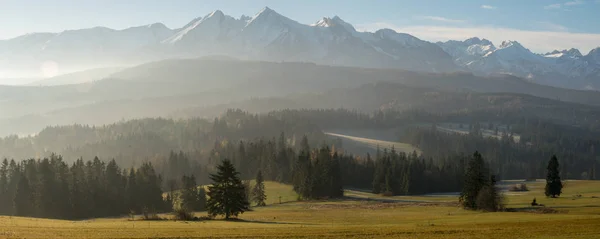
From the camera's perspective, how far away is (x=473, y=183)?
9631 cm

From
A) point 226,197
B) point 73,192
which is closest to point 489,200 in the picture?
point 226,197

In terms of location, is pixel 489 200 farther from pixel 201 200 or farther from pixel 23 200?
pixel 23 200

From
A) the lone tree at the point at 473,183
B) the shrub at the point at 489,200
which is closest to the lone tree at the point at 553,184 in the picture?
the lone tree at the point at 473,183

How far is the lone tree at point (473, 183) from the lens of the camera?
9475cm

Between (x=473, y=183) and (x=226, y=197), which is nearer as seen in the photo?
(x=226, y=197)

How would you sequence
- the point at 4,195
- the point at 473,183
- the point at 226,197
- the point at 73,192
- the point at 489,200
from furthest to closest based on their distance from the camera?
the point at 4,195 < the point at 73,192 < the point at 473,183 < the point at 489,200 < the point at 226,197

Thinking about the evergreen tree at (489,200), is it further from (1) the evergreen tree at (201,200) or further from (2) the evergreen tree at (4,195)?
(2) the evergreen tree at (4,195)

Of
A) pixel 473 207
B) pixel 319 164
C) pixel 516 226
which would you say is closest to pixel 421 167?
pixel 319 164

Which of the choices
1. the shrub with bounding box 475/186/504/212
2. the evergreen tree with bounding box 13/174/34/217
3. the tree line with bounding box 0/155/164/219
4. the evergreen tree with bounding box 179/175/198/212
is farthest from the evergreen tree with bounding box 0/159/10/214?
the shrub with bounding box 475/186/504/212

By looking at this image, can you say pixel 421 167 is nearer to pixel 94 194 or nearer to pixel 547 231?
pixel 94 194

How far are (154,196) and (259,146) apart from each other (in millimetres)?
70025

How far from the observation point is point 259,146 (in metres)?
192

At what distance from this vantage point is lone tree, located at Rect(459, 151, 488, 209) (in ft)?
311

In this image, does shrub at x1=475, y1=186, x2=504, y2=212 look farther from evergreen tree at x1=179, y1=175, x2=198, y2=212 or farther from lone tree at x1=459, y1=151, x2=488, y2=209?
evergreen tree at x1=179, y1=175, x2=198, y2=212
